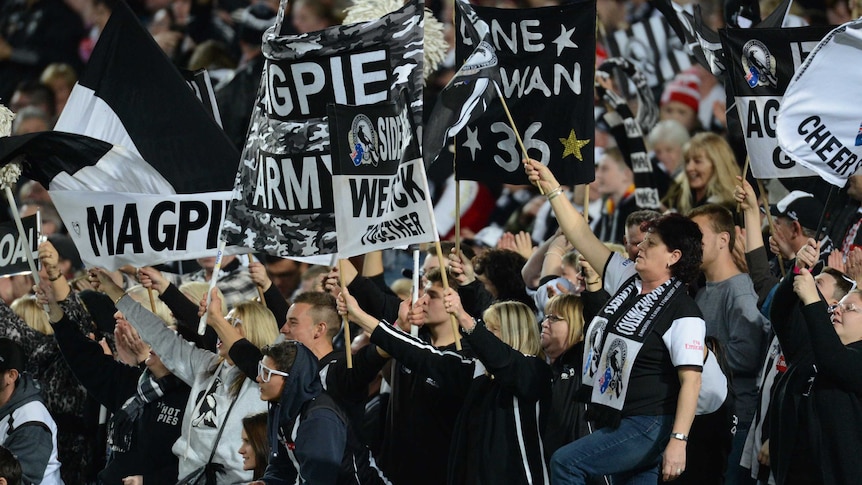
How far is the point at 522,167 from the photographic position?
7.13 metres

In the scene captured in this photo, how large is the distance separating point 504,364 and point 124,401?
2673 millimetres

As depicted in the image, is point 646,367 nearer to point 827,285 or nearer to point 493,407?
point 493,407

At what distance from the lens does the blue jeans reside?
5.71m

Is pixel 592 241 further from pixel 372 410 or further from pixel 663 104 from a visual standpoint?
pixel 663 104

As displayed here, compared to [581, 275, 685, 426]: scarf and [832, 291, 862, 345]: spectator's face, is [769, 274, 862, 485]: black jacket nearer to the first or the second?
[832, 291, 862, 345]: spectator's face

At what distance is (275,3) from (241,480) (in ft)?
31.5

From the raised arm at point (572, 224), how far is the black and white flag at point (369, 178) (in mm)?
680

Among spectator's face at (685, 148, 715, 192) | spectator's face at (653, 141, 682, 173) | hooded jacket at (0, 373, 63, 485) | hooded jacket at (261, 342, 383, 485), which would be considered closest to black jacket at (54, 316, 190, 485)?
hooded jacket at (0, 373, 63, 485)

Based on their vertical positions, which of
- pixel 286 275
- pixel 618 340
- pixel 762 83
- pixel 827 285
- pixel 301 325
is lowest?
pixel 286 275

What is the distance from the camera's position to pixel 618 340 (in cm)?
574

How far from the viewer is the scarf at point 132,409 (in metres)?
7.41

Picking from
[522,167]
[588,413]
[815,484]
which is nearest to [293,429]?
[588,413]

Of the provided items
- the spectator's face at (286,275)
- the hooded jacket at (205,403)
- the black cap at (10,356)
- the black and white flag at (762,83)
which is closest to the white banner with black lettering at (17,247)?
the black cap at (10,356)

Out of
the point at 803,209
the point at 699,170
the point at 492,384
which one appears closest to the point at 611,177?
the point at 699,170
